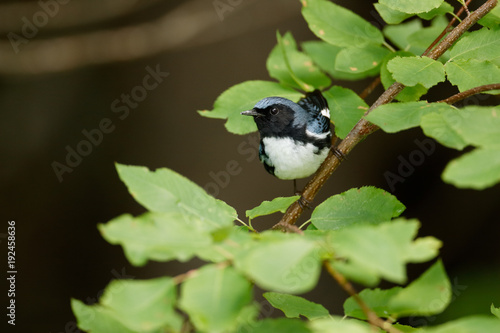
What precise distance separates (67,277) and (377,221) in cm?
325

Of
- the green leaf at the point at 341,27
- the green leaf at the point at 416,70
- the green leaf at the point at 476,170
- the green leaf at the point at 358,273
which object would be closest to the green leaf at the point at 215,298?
the green leaf at the point at 358,273

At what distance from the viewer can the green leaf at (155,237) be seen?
2.56 ft

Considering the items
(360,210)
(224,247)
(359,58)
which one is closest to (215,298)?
(224,247)

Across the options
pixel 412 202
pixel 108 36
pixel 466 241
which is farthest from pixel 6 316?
pixel 466 241

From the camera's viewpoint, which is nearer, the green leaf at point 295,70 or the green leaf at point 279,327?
the green leaf at point 279,327

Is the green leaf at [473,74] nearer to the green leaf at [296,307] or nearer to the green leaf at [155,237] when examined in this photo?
the green leaf at [296,307]

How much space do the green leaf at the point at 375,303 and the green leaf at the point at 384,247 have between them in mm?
294

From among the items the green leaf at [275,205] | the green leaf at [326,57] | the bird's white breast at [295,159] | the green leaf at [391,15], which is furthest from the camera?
the bird's white breast at [295,159]

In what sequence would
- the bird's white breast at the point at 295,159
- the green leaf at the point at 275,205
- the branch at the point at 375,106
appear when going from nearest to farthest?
the green leaf at the point at 275,205 < the branch at the point at 375,106 < the bird's white breast at the point at 295,159

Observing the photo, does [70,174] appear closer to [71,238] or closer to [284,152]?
[71,238]

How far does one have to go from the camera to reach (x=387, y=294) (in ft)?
3.51

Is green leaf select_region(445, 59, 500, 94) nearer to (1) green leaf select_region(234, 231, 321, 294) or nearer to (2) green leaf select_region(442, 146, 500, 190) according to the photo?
(2) green leaf select_region(442, 146, 500, 190)

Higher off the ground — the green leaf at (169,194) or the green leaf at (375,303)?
the green leaf at (169,194)

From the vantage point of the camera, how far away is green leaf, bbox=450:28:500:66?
1388 mm
